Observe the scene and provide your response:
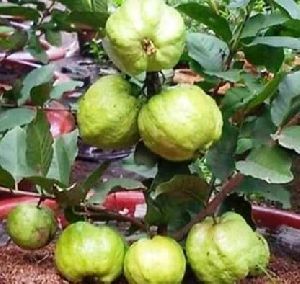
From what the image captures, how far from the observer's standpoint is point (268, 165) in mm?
1133

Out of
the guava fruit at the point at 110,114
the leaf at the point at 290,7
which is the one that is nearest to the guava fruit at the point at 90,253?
the guava fruit at the point at 110,114

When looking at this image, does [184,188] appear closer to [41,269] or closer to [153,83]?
[153,83]

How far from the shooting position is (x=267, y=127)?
122 centimetres

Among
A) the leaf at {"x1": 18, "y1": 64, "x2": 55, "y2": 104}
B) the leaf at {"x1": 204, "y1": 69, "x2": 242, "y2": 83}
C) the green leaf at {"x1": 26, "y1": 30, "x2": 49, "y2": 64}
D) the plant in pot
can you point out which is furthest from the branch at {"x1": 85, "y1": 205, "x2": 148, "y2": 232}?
the green leaf at {"x1": 26, "y1": 30, "x2": 49, "y2": 64}

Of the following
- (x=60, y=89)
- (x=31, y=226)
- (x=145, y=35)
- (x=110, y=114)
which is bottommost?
(x=60, y=89)

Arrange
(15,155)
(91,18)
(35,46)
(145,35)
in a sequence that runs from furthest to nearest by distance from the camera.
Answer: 1. (35,46)
2. (15,155)
3. (91,18)
4. (145,35)

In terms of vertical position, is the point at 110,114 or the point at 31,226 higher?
the point at 110,114

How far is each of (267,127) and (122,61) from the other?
10.0 inches

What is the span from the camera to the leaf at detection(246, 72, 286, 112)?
1.10 m

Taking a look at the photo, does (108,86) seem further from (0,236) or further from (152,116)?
(0,236)

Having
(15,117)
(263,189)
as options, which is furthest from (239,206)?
(15,117)

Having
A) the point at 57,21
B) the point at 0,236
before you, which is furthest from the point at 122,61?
the point at 57,21

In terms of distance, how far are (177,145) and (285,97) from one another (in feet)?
0.63

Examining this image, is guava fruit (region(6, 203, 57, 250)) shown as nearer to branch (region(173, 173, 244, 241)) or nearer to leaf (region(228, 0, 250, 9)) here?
branch (region(173, 173, 244, 241))
